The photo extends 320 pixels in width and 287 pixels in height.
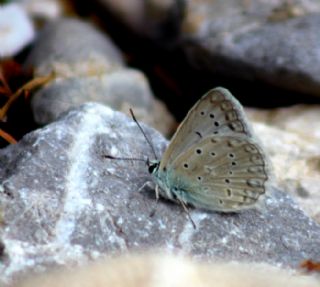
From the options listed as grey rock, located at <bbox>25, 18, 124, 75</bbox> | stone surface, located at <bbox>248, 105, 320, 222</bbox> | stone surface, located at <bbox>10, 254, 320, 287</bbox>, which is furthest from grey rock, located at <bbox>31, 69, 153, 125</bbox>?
stone surface, located at <bbox>10, 254, 320, 287</bbox>

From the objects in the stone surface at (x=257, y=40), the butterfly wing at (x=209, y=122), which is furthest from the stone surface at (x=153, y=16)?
the butterfly wing at (x=209, y=122)

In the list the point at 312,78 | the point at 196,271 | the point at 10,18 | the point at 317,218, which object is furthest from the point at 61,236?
the point at 10,18

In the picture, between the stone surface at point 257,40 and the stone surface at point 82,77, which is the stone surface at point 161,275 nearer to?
the stone surface at point 82,77

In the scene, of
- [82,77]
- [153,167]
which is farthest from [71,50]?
[153,167]

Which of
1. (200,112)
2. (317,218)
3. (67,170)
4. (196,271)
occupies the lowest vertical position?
(317,218)

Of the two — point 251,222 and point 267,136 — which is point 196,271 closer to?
point 251,222
